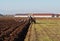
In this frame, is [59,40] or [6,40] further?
[59,40]

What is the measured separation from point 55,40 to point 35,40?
1.53 metres

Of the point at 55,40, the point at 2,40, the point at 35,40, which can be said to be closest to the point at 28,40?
the point at 35,40

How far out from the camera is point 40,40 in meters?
18.1

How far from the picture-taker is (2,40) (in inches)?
585

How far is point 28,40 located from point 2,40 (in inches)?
130

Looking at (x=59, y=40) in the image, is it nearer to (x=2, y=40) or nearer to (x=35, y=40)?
(x=35, y=40)

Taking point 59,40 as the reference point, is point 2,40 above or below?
above

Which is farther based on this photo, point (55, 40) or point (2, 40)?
point (55, 40)

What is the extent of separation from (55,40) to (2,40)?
16.1ft

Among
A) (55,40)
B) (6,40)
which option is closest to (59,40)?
(55,40)

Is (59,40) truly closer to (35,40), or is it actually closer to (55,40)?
(55,40)

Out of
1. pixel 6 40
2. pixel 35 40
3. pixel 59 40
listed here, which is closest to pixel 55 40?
pixel 59 40

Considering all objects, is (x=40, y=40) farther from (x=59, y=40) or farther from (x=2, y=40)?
(x=2, y=40)

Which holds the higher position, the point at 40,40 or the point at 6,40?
the point at 6,40
